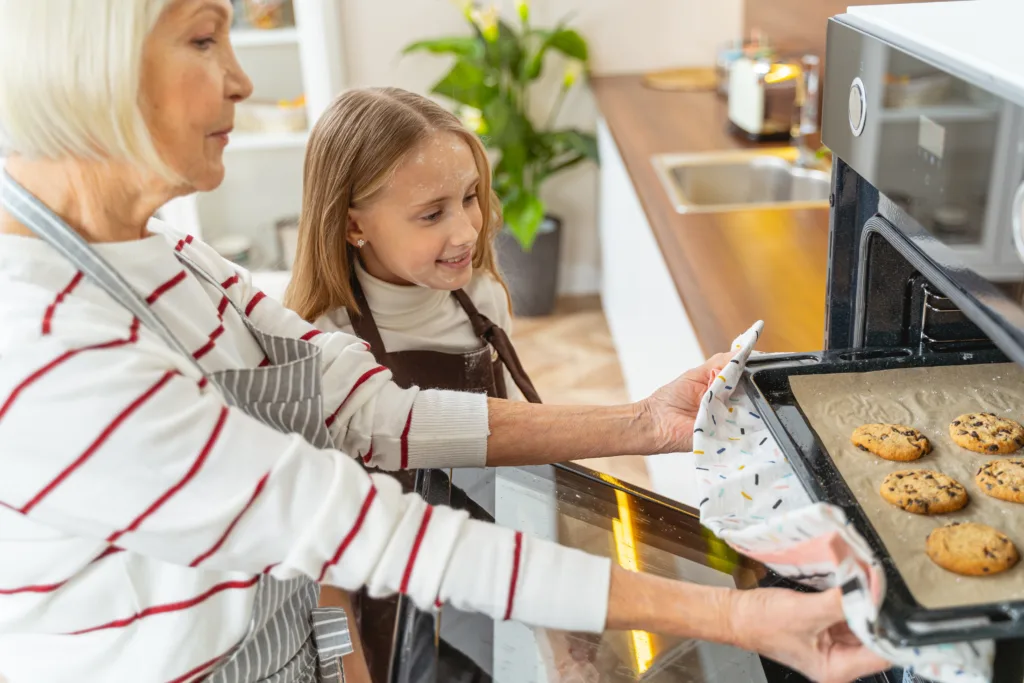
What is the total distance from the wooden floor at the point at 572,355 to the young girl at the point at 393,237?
1.75 m

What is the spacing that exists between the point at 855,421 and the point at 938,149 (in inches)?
12.7

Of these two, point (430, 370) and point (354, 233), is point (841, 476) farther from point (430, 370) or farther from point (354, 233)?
point (354, 233)

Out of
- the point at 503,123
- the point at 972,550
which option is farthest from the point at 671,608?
the point at 503,123

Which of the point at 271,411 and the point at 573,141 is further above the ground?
the point at 271,411

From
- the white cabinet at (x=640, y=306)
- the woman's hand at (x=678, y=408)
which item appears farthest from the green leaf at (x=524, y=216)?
the woman's hand at (x=678, y=408)

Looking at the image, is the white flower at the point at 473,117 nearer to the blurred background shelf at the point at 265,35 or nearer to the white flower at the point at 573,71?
the white flower at the point at 573,71

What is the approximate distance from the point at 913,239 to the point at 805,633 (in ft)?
1.18

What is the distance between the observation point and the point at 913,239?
2.91ft

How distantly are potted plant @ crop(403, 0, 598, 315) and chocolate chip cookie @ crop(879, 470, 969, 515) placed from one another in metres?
2.65

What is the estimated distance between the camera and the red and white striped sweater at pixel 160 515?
74 cm

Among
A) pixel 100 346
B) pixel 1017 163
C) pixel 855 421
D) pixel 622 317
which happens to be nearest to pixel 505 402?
pixel 855 421

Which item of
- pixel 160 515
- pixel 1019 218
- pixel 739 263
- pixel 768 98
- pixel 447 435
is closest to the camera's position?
pixel 1019 218

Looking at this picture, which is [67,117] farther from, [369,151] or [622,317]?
[622,317]

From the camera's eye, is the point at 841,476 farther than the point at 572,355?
No
